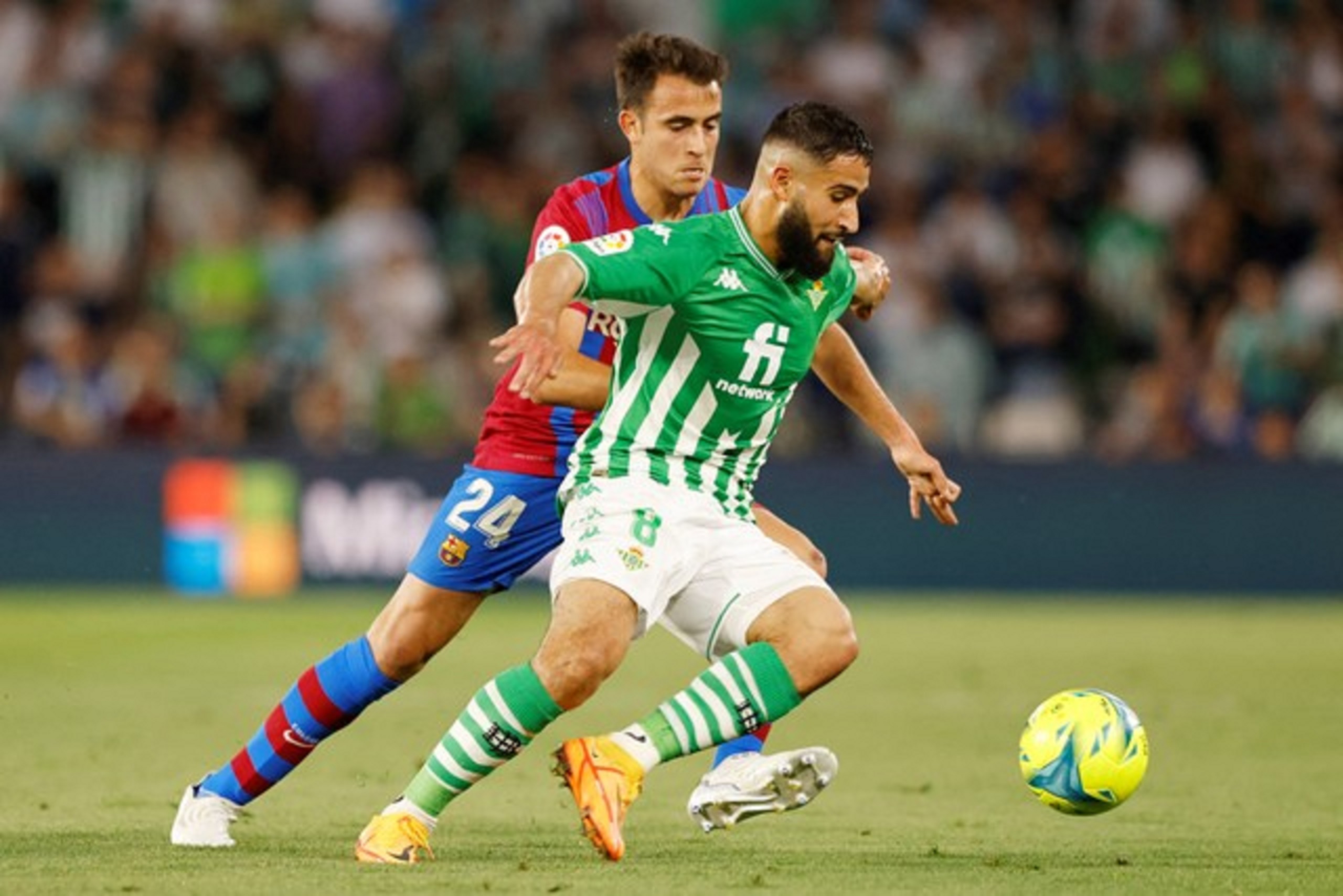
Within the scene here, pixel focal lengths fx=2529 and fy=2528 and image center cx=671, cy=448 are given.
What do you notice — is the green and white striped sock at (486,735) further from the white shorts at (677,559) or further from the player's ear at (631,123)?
the player's ear at (631,123)

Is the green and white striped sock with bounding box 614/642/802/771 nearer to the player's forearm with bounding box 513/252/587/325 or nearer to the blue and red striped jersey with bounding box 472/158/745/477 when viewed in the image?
the blue and red striped jersey with bounding box 472/158/745/477

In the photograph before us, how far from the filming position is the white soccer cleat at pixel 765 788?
22.4 ft

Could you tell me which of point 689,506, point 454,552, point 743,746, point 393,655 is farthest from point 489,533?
point 743,746

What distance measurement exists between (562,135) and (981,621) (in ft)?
17.5

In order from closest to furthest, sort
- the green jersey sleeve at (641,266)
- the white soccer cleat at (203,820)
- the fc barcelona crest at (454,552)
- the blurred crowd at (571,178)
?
the green jersey sleeve at (641,266), the white soccer cleat at (203,820), the fc barcelona crest at (454,552), the blurred crowd at (571,178)

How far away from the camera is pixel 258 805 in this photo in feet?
27.4

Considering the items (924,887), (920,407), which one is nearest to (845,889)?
(924,887)

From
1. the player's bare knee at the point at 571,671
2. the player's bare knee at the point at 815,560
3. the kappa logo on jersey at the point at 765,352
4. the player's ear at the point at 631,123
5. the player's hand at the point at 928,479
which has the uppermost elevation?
the player's ear at the point at 631,123

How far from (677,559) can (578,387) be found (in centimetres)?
60

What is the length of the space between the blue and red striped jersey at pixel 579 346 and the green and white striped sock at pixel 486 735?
942 mm

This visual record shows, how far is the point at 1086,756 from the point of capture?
7.34 m

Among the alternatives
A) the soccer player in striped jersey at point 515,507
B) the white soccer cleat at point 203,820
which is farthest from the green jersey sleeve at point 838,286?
the white soccer cleat at point 203,820

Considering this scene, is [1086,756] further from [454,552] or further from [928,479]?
[454,552]

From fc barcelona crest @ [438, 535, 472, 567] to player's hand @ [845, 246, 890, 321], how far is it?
1313mm
